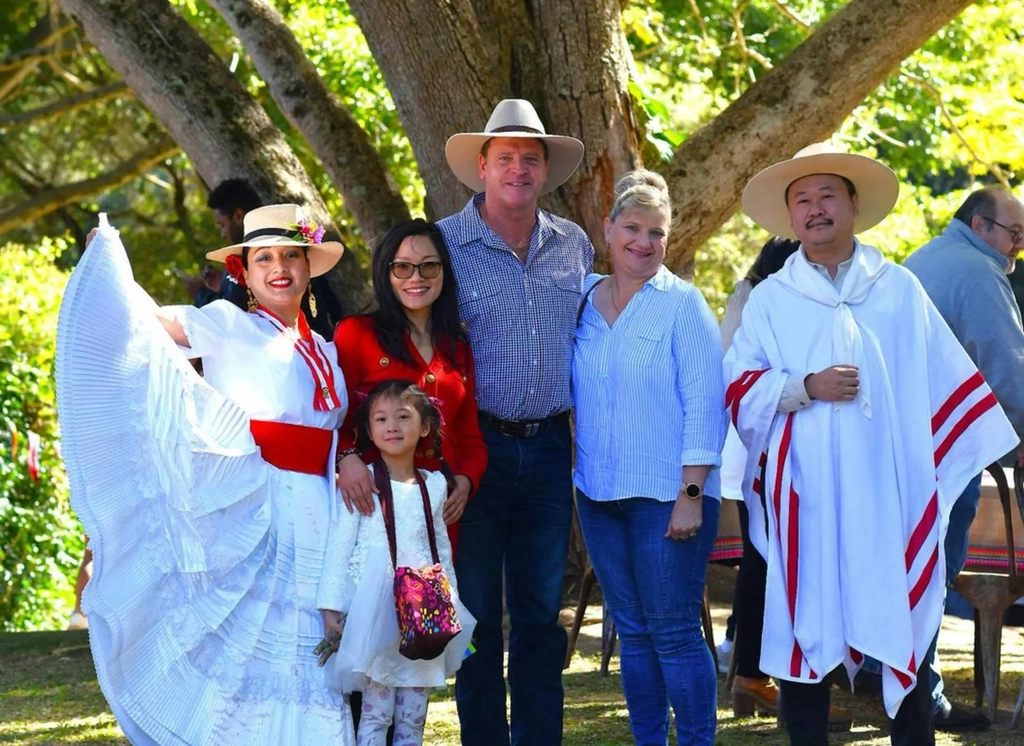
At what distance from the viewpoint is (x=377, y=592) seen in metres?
4.32

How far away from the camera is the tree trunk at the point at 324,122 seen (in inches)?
326

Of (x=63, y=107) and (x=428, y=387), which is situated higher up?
(x=63, y=107)

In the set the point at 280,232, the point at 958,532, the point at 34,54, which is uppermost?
the point at 34,54

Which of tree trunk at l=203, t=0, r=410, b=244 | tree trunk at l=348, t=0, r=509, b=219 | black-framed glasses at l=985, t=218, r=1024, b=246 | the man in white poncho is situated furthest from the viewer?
tree trunk at l=203, t=0, r=410, b=244

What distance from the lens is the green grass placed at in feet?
18.5

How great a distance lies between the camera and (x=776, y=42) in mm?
15195

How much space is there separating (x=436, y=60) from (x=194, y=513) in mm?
3513

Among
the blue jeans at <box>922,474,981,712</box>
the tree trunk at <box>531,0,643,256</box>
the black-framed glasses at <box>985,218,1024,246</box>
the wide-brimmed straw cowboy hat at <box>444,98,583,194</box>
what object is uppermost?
the tree trunk at <box>531,0,643,256</box>

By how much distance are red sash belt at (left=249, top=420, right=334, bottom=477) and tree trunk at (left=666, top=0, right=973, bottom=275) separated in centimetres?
370

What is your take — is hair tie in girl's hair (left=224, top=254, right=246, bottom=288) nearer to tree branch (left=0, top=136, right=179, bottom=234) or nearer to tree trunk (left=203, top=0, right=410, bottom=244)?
tree trunk (left=203, top=0, right=410, bottom=244)

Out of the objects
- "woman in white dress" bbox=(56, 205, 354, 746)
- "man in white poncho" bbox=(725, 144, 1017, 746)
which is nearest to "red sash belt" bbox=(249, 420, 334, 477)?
"woman in white dress" bbox=(56, 205, 354, 746)

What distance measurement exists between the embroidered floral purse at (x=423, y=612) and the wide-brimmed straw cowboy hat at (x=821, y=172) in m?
1.69

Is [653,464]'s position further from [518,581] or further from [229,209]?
[229,209]

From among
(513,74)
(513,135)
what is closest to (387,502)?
(513,135)
